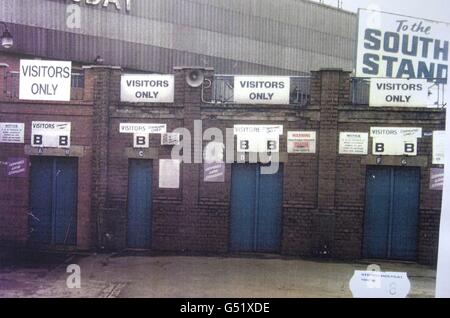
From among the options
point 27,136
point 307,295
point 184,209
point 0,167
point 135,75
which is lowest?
point 307,295

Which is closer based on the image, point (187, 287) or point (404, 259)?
point (187, 287)

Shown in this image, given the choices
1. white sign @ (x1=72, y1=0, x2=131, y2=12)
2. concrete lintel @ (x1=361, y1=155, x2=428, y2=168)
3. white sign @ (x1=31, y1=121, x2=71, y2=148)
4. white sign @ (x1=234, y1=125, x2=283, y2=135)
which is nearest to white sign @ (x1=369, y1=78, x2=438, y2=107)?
concrete lintel @ (x1=361, y1=155, x2=428, y2=168)

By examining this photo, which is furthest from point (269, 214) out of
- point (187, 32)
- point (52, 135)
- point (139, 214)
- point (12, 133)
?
point (12, 133)

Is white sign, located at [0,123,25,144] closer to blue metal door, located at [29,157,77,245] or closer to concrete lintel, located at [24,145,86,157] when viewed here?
concrete lintel, located at [24,145,86,157]

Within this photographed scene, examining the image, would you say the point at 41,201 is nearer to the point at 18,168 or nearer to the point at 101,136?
the point at 18,168

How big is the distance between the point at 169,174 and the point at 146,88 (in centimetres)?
166

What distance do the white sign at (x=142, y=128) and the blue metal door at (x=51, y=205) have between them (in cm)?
138

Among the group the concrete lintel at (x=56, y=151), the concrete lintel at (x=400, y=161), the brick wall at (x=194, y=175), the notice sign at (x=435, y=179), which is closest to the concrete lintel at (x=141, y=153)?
the brick wall at (x=194, y=175)

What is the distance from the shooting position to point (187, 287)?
5875 mm

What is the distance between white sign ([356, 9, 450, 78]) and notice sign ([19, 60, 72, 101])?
15.1 feet

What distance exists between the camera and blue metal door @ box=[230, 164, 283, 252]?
301 inches
